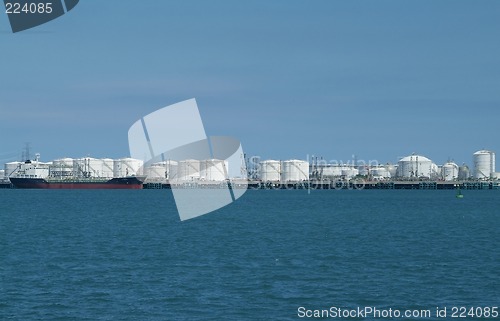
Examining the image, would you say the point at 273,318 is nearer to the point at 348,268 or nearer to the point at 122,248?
the point at 348,268

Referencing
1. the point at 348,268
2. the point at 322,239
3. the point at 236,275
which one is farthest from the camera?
the point at 322,239

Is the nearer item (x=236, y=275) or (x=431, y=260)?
(x=236, y=275)

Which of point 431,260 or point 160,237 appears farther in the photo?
point 160,237

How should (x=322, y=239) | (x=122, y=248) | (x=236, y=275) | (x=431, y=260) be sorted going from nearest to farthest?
(x=236, y=275), (x=431, y=260), (x=122, y=248), (x=322, y=239)

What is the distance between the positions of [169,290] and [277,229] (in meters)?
31.2

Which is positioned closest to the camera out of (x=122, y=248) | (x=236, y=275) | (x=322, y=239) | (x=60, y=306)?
(x=60, y=306)

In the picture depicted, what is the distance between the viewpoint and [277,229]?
59406mm

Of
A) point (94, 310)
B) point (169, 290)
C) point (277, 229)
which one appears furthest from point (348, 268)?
point (277, 229)

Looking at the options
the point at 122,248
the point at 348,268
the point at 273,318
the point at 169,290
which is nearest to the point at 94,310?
the point at 169,290

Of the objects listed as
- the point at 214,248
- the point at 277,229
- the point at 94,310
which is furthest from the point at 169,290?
the point at 277,229

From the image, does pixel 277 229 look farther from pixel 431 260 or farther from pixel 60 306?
pixel 60 306

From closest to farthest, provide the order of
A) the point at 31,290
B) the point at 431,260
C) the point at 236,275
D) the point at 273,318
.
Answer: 1. the point at 273,318
2. the point at 31,290
3. the point at 236,275
4. the point at 431,260

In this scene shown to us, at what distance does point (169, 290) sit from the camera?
28.7 meters

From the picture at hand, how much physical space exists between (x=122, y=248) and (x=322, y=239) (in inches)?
539
